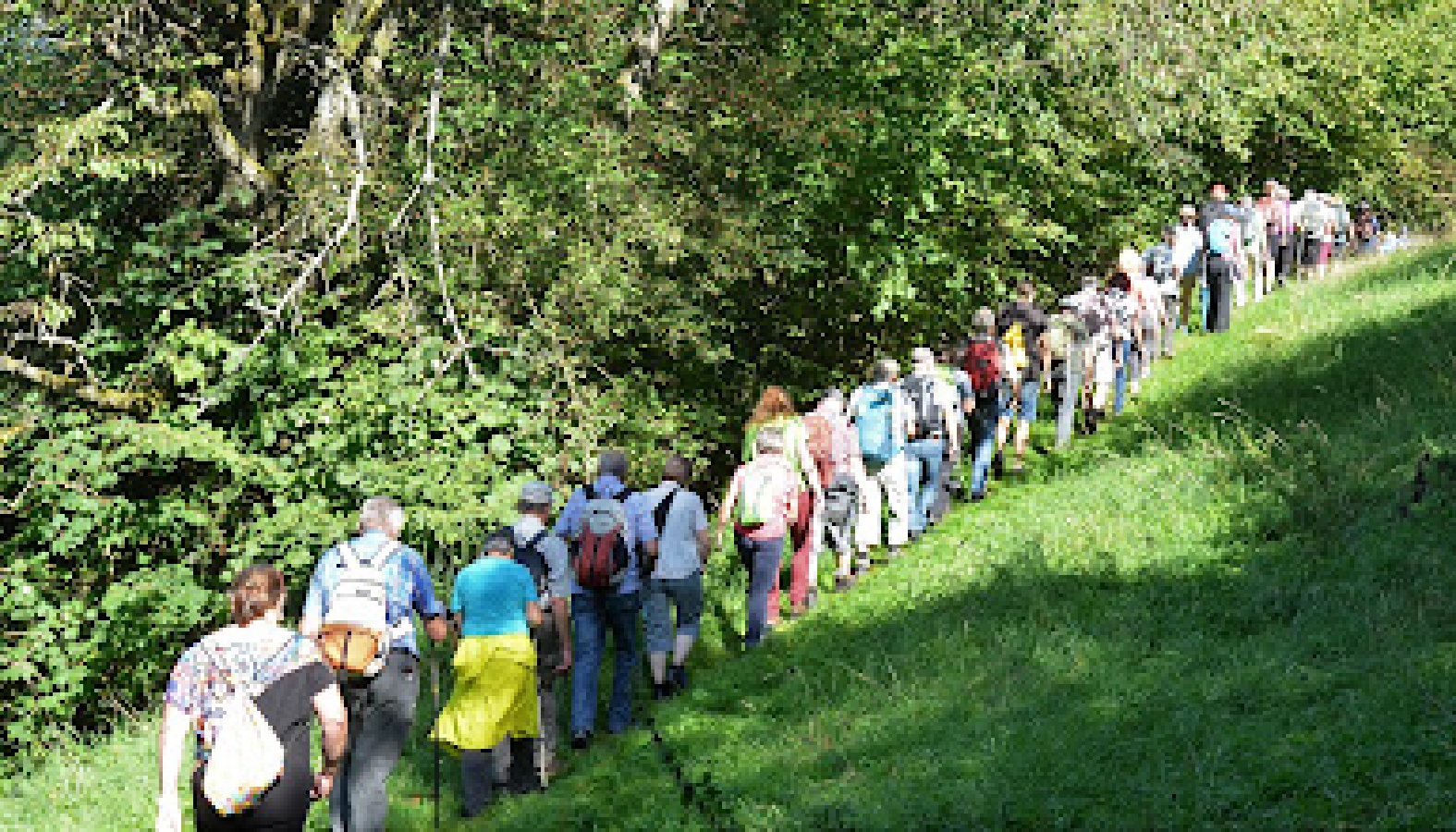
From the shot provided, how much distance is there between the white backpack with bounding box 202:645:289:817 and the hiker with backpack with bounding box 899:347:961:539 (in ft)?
25.4

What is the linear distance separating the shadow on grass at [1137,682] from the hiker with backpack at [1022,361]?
193 cm

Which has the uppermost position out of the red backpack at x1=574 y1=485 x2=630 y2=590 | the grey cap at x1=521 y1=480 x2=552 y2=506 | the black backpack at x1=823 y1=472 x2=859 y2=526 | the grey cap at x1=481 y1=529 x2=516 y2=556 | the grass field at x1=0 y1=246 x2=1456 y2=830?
the grey cap at x1=521 y1=480 x2=552 y2=506

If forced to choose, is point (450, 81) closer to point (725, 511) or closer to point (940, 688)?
point (725, 511)

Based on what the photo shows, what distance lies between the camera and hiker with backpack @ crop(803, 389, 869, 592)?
1127 cm

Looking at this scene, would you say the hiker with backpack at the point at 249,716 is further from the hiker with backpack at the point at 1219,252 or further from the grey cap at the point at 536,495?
the hiker with backpack at the point at 1219,252

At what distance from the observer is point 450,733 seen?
305 inches

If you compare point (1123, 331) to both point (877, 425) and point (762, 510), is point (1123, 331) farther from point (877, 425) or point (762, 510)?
point (762, 510)

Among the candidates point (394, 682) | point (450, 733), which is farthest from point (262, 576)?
point (450, 733)

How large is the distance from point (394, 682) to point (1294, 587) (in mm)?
5110

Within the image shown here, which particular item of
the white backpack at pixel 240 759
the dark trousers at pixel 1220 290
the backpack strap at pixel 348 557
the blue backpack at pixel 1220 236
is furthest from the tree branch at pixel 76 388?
the dark trousers at pixel 1220 290

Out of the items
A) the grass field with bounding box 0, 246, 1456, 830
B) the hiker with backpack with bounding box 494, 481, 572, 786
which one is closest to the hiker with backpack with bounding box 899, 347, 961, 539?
the grass field with bounding box 0, 246, 1456, 830

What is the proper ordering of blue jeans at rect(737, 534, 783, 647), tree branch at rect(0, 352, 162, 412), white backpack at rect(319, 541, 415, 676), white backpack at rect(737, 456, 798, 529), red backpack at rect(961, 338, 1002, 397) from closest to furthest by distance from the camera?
white backpack at rect(319, 541, 415, 676), white backpack at rect(737, 456, 798, 529), blue jeans at rect(737, 534, 783, 647), red backpack at rect(961, 338, 1002, 397), tree branch at rect(0, 352, 162, 412)

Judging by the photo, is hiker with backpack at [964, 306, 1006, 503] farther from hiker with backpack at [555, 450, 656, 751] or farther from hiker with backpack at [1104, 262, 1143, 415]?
hiker with backpack at [555, 450, 656, 751]

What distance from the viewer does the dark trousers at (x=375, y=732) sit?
690cm
